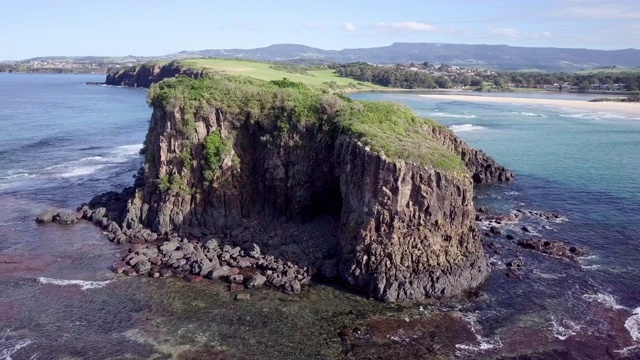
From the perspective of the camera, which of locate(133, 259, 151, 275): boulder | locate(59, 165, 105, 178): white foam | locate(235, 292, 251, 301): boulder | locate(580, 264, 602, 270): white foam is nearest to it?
locate(235, 292, 251, 301): boulder

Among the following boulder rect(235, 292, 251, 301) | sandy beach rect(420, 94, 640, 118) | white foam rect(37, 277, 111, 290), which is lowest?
white foam rect(37, 277, 111, 290)

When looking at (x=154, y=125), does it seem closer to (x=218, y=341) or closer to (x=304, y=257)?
(x=304, y=257)

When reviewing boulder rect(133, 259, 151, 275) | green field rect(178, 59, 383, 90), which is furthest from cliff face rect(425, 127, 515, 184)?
green field rect(178, 59, 383, 90)

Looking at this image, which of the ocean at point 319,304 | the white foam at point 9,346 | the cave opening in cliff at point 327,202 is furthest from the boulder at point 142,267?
the cave opening in cliff at point 327,202

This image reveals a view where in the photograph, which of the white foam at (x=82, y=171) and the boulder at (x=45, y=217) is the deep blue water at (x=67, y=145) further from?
the boulder at (x=45, y=217)

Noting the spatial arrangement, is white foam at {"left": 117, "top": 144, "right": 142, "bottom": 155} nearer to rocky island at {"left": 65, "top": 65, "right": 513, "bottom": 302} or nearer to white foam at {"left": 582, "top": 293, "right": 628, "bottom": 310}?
rocky island at {"left": 65, "top": 65, "right": 513, "bottom": 302}

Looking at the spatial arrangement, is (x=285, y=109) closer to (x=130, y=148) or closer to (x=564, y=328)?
(x=564, y=328)

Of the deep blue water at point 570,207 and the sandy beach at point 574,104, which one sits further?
the sandy beach at point 574,104
